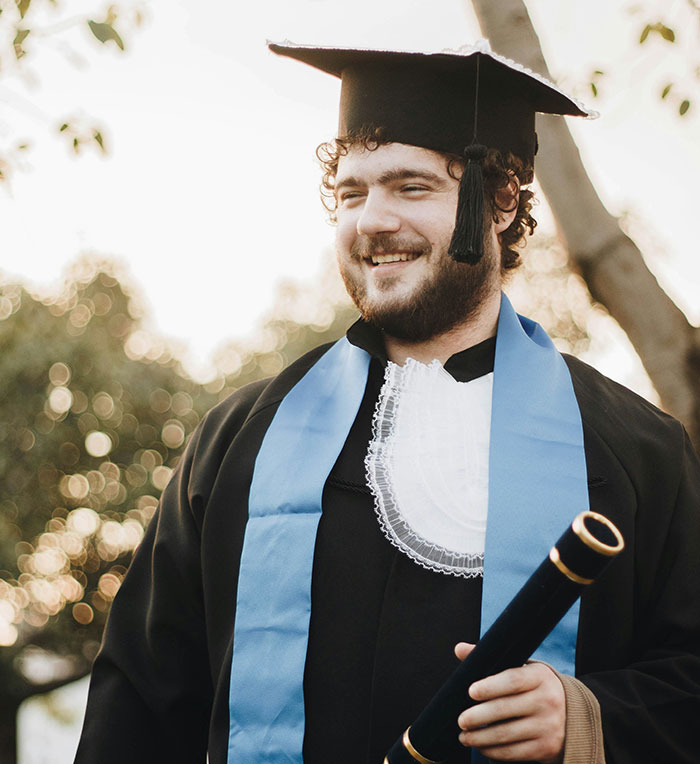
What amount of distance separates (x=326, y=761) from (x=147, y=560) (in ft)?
2.59

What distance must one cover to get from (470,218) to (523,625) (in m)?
1.14

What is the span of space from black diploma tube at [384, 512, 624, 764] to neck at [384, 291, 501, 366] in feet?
3.36

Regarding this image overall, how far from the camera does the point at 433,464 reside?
90.4 inches

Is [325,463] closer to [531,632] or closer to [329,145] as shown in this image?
[531,632]

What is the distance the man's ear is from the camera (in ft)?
8.87

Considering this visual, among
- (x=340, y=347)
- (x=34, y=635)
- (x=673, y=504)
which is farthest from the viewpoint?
(x=34, y=635)

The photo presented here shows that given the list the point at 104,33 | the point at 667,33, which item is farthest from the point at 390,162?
the point at 667,33

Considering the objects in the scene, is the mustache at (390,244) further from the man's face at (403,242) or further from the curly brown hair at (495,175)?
the curly brown hair at (495,175)

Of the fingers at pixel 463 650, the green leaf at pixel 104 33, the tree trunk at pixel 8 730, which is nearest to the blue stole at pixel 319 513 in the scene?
the fingers at pixel 463 650

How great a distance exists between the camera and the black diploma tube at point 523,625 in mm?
1510

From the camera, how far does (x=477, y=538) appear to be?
2.21m

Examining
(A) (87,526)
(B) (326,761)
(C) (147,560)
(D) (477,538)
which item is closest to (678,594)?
(D) (477,538)

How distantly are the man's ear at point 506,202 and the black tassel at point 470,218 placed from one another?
0.27 m

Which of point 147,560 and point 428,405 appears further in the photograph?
point 147,560
